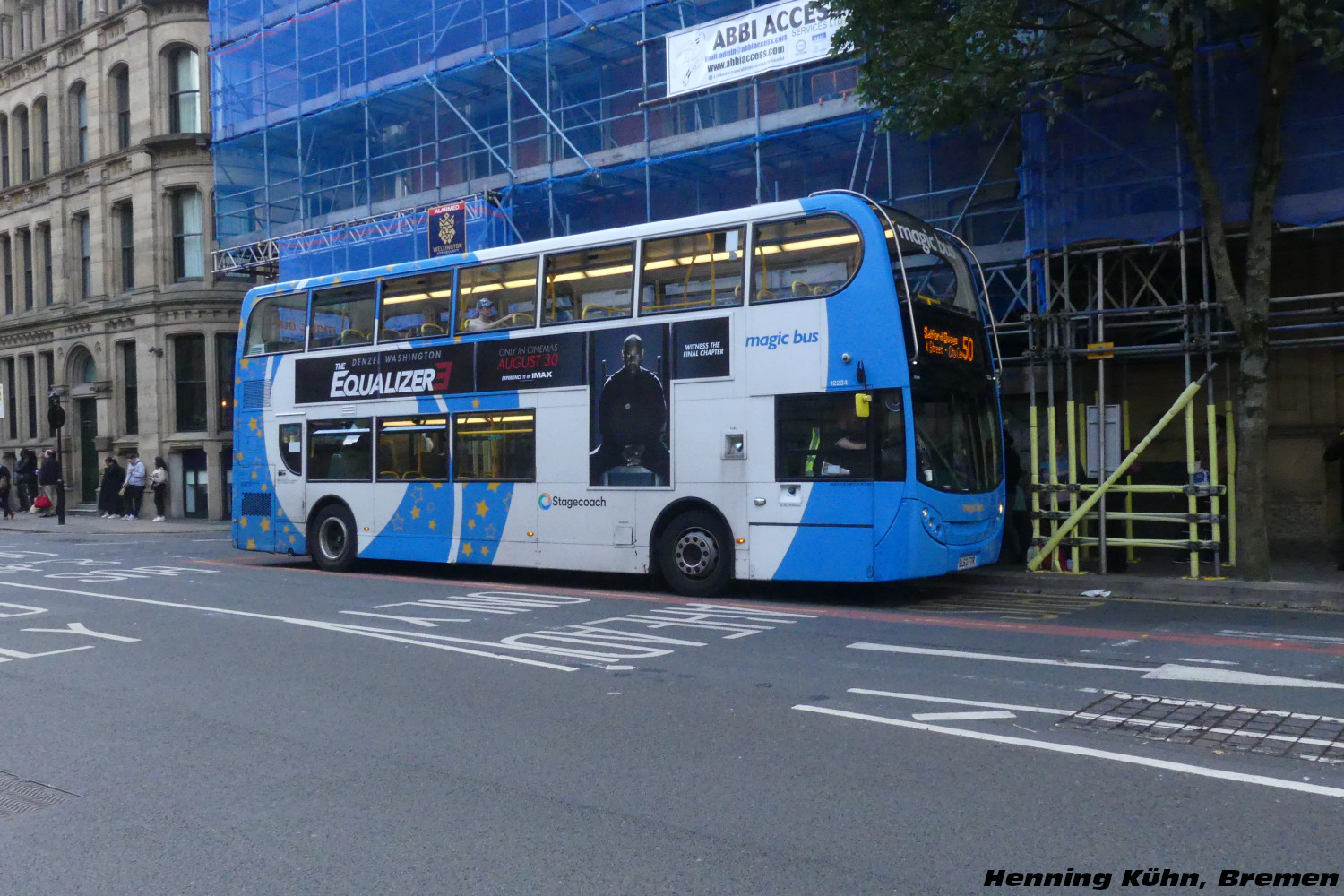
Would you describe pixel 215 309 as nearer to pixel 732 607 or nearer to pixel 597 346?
pixel 597 346

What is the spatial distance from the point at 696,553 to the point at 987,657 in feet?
15.2

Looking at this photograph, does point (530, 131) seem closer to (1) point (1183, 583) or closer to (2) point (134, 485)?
(1) point (1183, 583)

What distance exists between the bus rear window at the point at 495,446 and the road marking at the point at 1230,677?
8.07 m

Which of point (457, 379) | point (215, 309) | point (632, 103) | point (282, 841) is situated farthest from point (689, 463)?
point (215, 309)

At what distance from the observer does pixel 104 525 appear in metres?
27.9

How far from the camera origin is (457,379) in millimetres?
14539

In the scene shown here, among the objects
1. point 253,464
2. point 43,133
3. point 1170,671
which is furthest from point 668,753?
point 43,133

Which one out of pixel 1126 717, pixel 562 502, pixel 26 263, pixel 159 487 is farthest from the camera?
pixel 26 263

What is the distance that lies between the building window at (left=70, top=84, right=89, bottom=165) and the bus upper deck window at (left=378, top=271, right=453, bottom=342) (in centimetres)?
2408

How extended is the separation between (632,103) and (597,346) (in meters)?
8.61

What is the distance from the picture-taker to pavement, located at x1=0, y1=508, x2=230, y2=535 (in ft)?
85.7

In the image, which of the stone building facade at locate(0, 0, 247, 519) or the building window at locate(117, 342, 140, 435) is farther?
the building window at locate(117, 342, 140, 435)

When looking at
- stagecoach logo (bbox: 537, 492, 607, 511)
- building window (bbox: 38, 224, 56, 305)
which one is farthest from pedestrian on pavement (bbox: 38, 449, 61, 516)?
stagecoach logo (bbox: 537, 492, 607, 511)

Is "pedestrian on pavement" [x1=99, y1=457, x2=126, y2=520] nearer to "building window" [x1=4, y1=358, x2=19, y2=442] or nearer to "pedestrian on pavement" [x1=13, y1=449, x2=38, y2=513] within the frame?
"pedestrian on pavement" [x1=13, y1=449, x2=38, y2=513]
